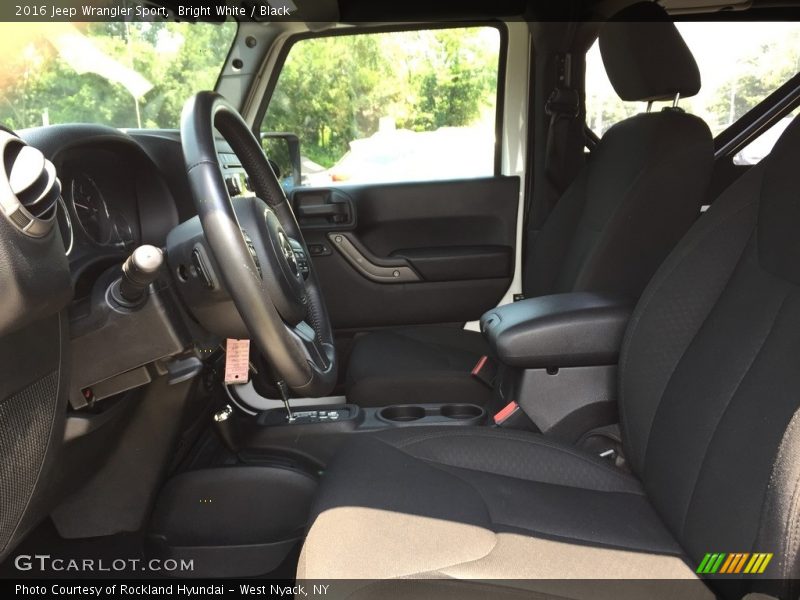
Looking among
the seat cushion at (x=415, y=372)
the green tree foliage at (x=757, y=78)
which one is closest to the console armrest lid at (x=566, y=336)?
the seat cushion at (x=415, y=372)

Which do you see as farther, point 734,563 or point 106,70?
point 106,70

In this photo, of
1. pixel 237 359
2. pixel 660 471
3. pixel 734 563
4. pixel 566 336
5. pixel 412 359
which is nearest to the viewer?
pixel 734 563

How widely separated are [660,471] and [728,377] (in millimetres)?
197

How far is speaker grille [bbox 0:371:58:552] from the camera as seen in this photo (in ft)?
2.94

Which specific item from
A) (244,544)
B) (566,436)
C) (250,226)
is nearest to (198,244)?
(250,226)

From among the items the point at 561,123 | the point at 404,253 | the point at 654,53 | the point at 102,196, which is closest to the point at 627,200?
the point at 654,53

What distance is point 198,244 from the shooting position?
1083 millimetres

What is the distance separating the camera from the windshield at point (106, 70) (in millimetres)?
1472

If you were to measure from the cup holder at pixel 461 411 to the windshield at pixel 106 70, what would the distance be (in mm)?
980

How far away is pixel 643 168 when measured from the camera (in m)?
1.71

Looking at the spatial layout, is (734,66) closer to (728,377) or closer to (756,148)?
(756,148)

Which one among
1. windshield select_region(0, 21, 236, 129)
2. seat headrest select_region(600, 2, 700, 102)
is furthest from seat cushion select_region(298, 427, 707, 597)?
seat headrest select_region(600, 2, 700, 102)

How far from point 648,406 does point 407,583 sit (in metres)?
0.53

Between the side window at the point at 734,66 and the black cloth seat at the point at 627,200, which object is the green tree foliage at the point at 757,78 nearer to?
the side window at the point at 734,66
